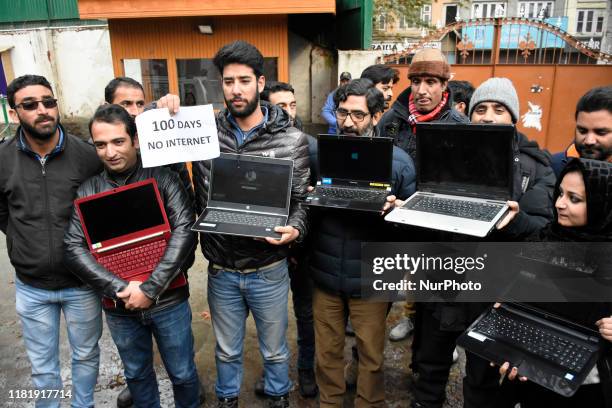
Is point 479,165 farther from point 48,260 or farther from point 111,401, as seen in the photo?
point 111,401

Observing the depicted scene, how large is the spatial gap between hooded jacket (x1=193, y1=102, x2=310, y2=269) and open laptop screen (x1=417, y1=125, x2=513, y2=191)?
0.71 metres

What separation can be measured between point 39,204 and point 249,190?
124 cm

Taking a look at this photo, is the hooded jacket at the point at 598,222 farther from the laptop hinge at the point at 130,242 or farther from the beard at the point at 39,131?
the beard at the point at 39,131

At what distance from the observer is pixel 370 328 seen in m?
2.70

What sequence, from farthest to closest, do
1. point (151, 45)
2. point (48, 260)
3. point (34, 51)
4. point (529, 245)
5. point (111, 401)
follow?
point (34, 51), point (151, 45), point (111, 401), point (48, 260), point (529, 245)

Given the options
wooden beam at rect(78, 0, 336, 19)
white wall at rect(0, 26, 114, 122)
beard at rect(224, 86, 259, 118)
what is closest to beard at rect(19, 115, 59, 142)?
beard at rect(224, 86, 259, 118)

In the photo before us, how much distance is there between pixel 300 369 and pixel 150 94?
642 centimetres

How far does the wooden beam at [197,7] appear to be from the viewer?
6.99 m

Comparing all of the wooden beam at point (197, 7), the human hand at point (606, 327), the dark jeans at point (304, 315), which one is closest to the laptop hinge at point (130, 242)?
the dark jeans at point (304, 315)

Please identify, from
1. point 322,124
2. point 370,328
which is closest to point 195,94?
point 322,124

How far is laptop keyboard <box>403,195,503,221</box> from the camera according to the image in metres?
2.21

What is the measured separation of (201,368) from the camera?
3.58 meters

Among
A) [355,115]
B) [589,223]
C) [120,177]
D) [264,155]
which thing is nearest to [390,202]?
[355,115]

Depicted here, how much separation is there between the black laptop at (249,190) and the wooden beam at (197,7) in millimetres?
5210
